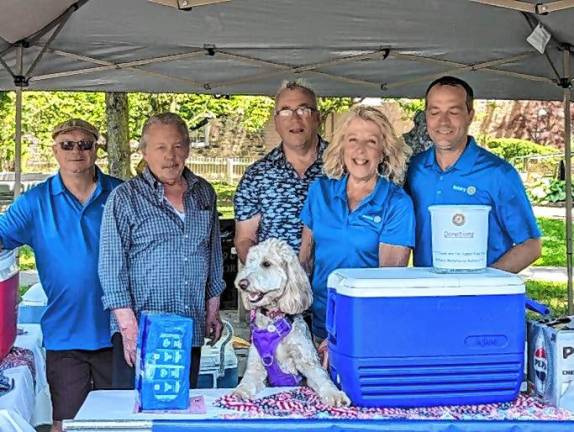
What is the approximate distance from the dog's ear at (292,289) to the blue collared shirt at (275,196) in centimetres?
55

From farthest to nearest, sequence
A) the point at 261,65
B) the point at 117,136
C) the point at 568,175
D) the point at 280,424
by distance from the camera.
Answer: the point at 117,136 → the point at 568,175 → the point at 261,65 → the point at 280,424

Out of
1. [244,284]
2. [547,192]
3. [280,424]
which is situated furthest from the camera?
[547,192]

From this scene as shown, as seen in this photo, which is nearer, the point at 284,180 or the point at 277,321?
the point at 277,321

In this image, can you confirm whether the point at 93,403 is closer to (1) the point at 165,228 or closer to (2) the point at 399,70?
(1) the point at 165,228

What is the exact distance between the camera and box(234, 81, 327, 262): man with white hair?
283 centimetres

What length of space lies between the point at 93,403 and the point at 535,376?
1.19 m

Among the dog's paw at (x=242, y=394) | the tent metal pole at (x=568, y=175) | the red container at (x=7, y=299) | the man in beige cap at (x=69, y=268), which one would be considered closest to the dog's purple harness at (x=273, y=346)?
the dog's paw at (x=242, y=394)

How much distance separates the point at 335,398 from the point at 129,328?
2.71 feet

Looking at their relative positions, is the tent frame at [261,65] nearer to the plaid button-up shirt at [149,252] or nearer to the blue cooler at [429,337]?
the plaid button-up shirt at [149,252]

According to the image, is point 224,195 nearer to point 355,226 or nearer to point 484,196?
point 484,196

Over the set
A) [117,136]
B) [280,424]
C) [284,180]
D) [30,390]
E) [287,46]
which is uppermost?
[287,46]

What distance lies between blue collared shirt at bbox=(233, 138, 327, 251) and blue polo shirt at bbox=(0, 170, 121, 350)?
632 mm

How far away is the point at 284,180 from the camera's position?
287cm

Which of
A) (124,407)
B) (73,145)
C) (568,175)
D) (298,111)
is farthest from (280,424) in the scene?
(568,175)
